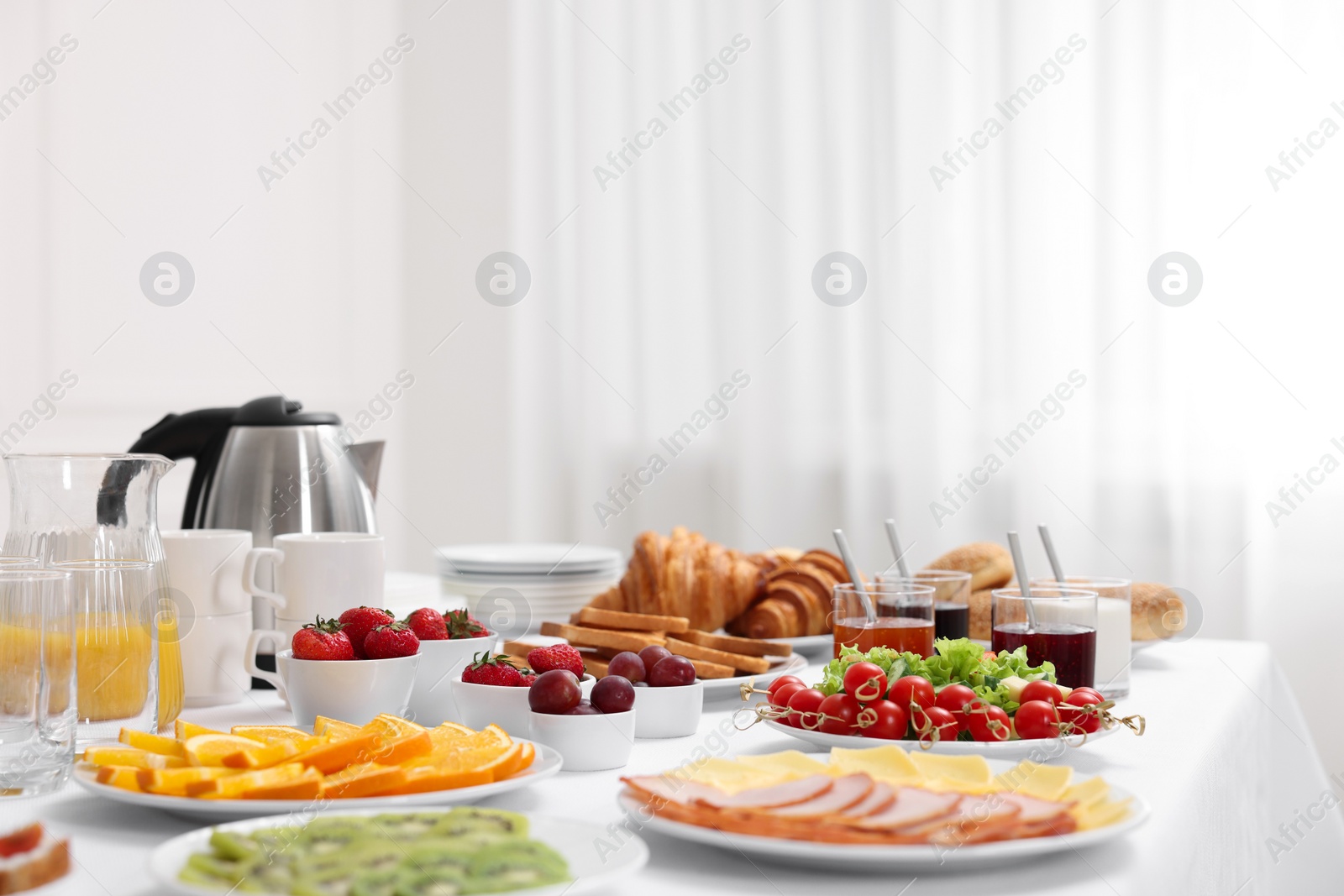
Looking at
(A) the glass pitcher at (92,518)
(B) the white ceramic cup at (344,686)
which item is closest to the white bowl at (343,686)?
(B) the white ceramic cup at (344,686)

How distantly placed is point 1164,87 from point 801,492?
4.55 feet

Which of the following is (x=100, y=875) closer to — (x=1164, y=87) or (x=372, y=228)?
(x=1164, y=87)

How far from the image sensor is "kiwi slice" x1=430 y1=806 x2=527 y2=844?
0.73 metres

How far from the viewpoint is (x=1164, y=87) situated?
292 centimetres

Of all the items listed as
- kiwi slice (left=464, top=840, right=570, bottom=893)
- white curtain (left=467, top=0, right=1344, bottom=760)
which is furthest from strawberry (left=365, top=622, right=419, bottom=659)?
white curtain (left=467, top=0, right=1344, bottom=760)

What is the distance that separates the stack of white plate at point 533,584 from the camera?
6.63 feet

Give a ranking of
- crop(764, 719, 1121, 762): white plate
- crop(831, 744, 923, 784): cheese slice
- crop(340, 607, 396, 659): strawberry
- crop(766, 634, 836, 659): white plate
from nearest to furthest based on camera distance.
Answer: crop(831, 744, 923, 784): cheese slice
crop(764, 719, 1121, 762): white plate
crop(340, 607, 396, 659): strawberry
crop(766, 634, 836, 659): white plate

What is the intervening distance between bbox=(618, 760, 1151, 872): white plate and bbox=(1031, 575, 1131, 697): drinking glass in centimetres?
60

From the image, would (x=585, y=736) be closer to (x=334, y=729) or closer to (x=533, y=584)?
(x=334, y=729)

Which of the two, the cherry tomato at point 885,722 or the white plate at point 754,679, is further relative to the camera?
the white plate at point 754,679

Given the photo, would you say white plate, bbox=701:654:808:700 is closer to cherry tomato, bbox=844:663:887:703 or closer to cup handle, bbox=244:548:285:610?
cherry tomato, bbox=844:663:887:703

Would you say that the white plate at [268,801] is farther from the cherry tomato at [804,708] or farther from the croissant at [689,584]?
the croissant at [689,584]

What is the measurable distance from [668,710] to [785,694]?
116 mm

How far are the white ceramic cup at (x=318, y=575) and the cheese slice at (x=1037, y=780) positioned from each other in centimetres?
74
